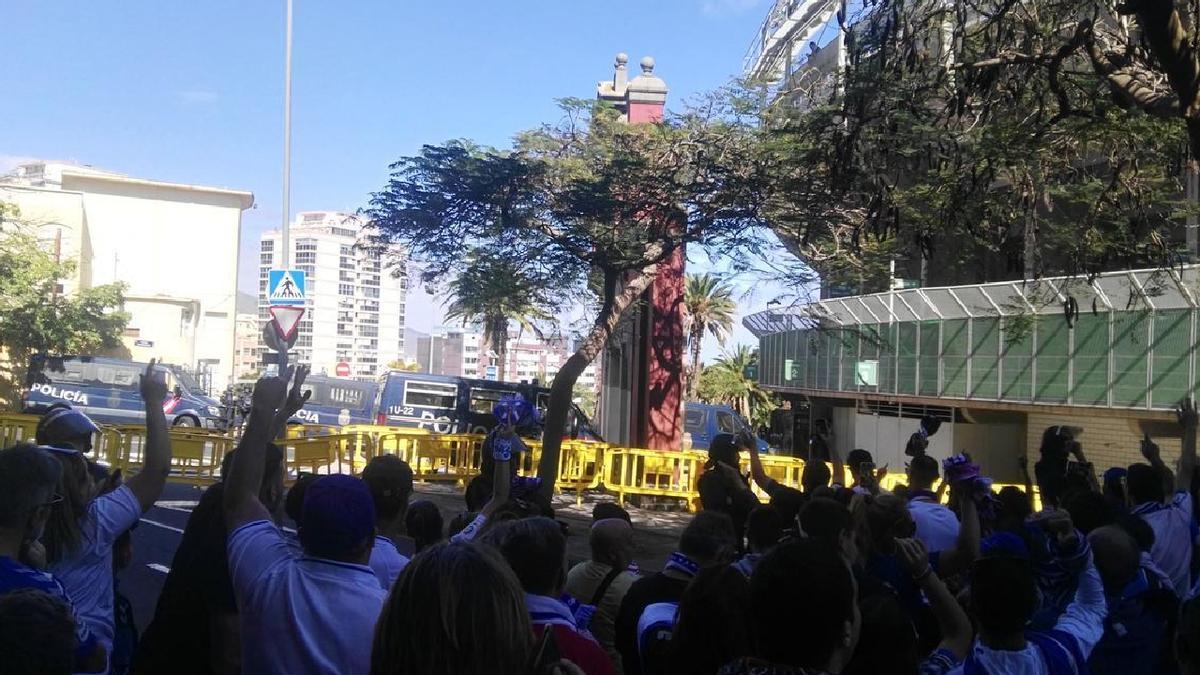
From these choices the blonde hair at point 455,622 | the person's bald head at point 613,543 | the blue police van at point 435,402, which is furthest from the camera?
the blue police van at point 435,402

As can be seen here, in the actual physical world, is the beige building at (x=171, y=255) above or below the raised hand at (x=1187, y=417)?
above

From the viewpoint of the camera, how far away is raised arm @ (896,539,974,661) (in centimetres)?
335

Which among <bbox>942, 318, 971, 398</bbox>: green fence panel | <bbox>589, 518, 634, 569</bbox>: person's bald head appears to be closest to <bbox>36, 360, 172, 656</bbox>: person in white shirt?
<bbox>589, 518, 634, 569</bbox>: person's bald head

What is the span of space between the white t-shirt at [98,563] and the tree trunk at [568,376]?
3585 millimetres

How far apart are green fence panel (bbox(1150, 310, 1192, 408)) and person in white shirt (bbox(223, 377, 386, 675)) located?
18423 mm

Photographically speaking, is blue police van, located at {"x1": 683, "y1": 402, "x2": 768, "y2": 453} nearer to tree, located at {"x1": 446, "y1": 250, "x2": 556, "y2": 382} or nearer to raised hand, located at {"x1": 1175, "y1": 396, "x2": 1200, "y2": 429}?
tree, located at {"x1": 446, "y1": 250, "x2": 556, "y2": 382}

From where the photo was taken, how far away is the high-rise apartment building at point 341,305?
12794 centimetres

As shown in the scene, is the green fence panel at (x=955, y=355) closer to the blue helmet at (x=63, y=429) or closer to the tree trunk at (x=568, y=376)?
the tree trunk at (x=568, y=376)

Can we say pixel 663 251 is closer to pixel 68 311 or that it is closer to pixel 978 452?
pixel 978 452

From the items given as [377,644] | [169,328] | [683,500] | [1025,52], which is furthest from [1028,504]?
[169,328]

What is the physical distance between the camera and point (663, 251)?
1505cm

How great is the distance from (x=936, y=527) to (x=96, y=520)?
3.81m

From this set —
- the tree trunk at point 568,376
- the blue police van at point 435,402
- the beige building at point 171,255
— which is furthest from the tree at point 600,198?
the beige building at point 171,255

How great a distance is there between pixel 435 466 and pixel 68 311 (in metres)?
24.5
